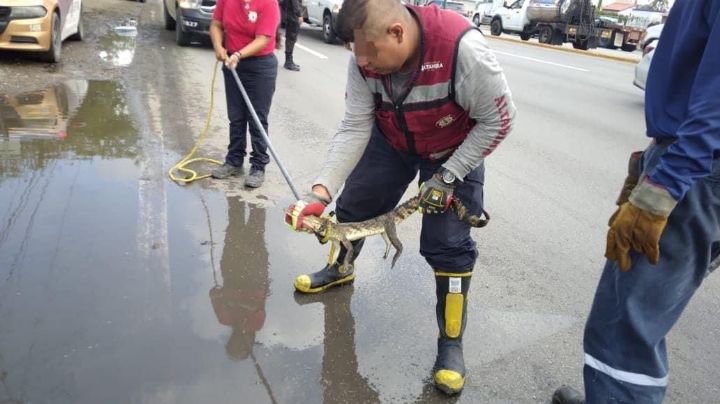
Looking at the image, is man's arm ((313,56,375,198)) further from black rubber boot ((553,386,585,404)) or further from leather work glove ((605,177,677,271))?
black rubber boot ((553,386,585,404))

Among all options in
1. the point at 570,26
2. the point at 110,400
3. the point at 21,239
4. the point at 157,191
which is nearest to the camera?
the point at 110,400

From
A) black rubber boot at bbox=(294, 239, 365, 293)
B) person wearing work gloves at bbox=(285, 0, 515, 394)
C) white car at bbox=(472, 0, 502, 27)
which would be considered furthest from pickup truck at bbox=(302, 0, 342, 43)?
white car at bbox=(472, 0, 502, 27)

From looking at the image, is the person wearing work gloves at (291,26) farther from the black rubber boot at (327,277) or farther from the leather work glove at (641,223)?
the leather work glove at (641,223)

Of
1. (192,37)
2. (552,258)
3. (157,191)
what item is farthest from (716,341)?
(192,37)

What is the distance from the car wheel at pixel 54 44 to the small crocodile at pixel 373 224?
7047 millimetres

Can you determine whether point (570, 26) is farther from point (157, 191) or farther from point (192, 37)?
point (157, 191)

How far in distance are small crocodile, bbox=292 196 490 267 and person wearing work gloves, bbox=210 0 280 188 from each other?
7.18ft

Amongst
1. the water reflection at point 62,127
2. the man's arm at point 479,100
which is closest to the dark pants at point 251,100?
the water reflection at point 62,127

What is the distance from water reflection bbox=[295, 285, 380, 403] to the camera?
2.51 meters

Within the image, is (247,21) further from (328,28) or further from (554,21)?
(554,21)

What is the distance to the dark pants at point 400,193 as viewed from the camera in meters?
2.52

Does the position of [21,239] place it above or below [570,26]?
below

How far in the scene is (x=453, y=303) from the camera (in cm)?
267

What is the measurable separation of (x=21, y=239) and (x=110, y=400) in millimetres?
1592
